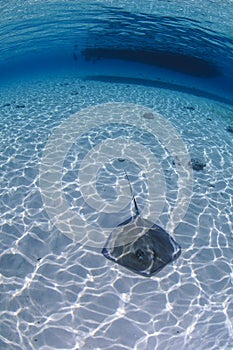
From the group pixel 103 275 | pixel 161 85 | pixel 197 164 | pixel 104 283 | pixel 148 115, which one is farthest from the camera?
pixel 161 85

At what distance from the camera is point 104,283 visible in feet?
25.1

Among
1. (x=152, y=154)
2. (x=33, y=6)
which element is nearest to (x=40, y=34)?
(x=33, y=6)

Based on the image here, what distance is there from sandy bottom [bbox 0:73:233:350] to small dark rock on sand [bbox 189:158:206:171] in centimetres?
30

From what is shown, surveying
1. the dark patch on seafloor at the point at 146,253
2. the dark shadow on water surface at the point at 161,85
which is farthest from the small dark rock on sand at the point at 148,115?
the dark shadow on water surface at the point at 161,85

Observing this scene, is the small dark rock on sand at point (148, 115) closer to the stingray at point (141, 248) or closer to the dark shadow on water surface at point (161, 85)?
the stingray at point (141, 248)

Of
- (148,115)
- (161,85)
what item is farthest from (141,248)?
(161,85)

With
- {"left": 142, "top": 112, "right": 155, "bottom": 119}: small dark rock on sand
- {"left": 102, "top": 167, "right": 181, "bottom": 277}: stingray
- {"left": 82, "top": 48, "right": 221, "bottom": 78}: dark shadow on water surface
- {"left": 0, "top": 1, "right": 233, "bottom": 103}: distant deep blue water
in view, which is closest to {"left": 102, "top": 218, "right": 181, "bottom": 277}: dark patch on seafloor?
{"left": 102, "top": 167, "right": 181, "bottom": 277}: stingray

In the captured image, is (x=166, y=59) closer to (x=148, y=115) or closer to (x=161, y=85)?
(x=161, y=85)

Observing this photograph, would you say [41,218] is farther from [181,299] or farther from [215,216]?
[215,216]

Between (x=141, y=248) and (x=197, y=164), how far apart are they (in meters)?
6.90

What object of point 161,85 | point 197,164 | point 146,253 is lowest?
point 146,253

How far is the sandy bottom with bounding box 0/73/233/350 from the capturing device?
21.6ft

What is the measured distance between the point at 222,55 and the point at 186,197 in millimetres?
23308

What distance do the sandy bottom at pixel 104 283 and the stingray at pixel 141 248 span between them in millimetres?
429
